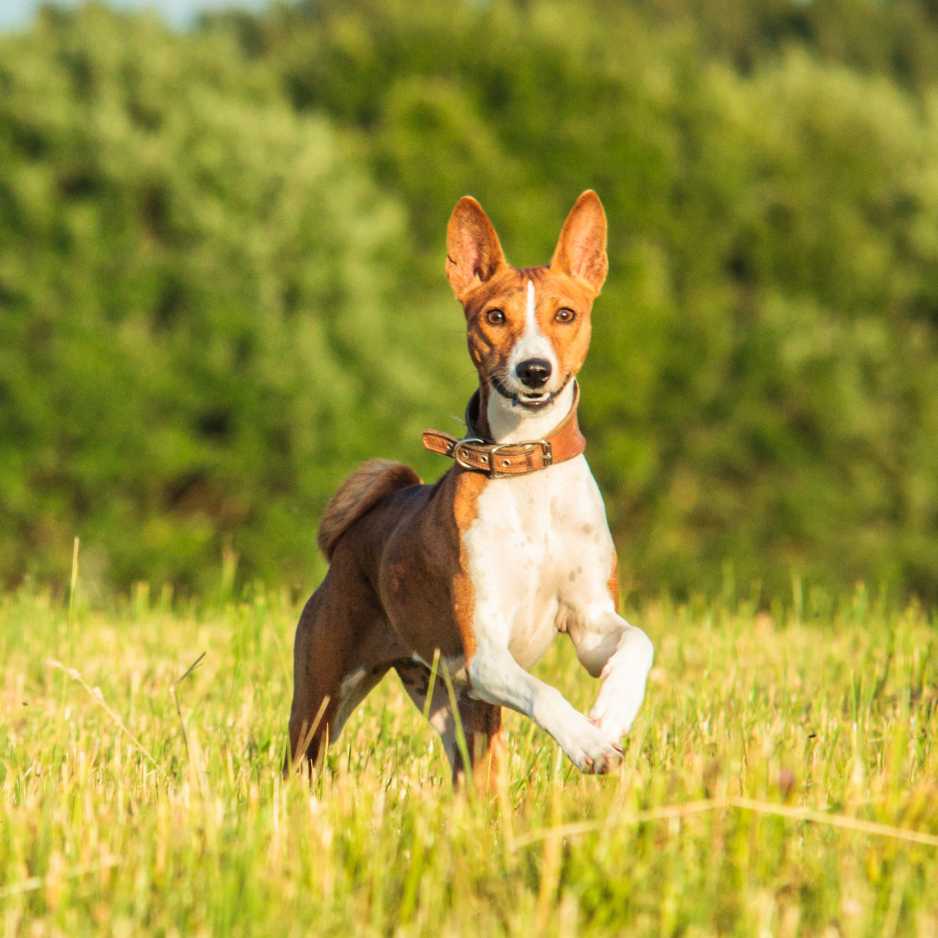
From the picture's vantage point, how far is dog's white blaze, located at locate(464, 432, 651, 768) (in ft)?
13.5

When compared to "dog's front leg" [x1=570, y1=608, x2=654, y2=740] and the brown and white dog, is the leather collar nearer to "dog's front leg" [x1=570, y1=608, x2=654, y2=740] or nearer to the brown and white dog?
the brown and white dog

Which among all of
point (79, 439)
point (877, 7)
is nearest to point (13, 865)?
point (79, 439)

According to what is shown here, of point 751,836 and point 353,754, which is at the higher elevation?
point 751,836

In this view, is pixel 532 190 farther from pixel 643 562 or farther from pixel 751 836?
pixel 751 836

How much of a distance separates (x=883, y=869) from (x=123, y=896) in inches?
58.0

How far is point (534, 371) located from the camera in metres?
4.07

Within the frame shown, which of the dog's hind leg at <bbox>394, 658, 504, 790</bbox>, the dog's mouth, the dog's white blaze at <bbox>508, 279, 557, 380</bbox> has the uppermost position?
the dog's white blaze at <bbox>508, 279, 557, 380</bbox>

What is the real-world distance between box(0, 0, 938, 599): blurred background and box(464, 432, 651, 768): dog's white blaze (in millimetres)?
15427

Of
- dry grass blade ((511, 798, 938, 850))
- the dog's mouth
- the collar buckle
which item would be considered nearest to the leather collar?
the collar buckle

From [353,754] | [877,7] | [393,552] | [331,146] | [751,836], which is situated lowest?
[353,754]

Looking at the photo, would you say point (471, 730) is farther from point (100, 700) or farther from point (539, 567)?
point (100, 700)

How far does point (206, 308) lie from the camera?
82.1 feet

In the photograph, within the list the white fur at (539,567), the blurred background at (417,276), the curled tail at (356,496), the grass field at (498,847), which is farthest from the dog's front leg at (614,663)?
the blurred background at (417,276)

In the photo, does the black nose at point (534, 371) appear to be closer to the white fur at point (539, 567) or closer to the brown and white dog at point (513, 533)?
the brown and white dog at point (513, 533)
